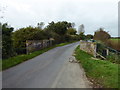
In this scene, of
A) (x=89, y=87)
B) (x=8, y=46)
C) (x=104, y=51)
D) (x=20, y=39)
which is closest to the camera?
(x=89, y=87)

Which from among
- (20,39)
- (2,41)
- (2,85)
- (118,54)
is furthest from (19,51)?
(2,85)

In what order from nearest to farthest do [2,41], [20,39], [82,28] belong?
[2,41] → [20,39] → [82,28]

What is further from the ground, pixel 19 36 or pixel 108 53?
pixel 19 36

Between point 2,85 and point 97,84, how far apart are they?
393 cm

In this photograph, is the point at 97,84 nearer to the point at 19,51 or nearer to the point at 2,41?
the point at 2,41

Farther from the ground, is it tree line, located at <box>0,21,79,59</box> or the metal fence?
tree line, located at <box>0,21,79,59</box>

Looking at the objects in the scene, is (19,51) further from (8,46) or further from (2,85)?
(2,85)

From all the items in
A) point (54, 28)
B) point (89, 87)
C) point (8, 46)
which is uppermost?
point (54, 28)

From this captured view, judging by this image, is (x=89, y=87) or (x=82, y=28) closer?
(x=89, y=87)

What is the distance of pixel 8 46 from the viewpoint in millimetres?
12664

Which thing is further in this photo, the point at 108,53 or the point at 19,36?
the point at 19,36

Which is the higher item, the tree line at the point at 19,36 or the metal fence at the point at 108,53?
the tree line at the point at 19,36

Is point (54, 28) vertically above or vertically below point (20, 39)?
above

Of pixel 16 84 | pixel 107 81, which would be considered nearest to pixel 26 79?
pixel 16 84
